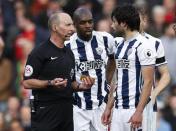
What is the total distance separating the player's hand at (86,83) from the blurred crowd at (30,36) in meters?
3.79

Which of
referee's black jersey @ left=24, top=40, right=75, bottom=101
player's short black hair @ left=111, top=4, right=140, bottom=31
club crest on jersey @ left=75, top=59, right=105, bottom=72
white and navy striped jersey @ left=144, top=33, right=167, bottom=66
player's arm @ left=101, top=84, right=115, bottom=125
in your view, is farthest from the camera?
club crest on jersey @ left=75, top=59, right=105, bottom=72

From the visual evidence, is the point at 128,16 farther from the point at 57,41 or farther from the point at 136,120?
the point at 136,120

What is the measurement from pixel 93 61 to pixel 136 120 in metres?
1.52

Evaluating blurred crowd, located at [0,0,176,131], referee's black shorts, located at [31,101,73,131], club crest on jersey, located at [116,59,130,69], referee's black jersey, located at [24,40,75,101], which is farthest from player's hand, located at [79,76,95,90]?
blurred crowd, located at [0,0,176,131]

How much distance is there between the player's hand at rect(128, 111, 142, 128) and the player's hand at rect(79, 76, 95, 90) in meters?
0.76

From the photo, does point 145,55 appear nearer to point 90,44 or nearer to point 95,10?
point 90,44

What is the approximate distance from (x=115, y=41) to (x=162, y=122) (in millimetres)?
3454

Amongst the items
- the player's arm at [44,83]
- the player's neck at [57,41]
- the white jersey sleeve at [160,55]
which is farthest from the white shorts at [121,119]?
the player's neck at [57,41]

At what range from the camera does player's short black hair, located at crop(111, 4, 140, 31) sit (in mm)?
10914

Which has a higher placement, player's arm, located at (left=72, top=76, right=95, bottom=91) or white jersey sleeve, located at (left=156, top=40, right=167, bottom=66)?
white jersey sleeve, located at (left=156, top=40, right=167, bottom=66)

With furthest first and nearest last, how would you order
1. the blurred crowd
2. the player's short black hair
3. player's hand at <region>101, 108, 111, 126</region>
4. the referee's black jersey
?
the blurred crowd < player's hand at <region>101, 108, 111, 126</region> < the referee's black jersey < the player's short black hair

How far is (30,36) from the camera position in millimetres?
17672

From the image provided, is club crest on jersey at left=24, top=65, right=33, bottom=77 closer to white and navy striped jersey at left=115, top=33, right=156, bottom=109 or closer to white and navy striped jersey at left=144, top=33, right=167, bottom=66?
white and navy striped jersey at left=115, top=33, right=156, bottom=109

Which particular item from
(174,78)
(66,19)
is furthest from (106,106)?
(174,78)
